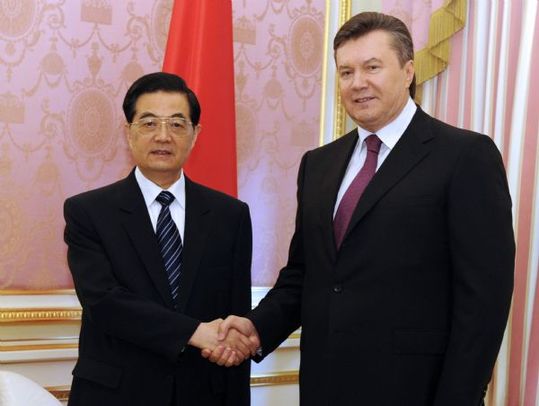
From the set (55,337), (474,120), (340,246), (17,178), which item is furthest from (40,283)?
(474,120)

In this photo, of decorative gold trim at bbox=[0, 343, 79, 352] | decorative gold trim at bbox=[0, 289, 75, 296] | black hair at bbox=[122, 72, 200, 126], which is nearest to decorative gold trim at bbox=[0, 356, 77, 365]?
decorative gold trim at bbox=[0, 343, 79, 352]

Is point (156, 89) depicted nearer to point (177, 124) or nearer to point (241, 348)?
point (177, 124)

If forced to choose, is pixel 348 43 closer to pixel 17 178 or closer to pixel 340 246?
pixel 340 246

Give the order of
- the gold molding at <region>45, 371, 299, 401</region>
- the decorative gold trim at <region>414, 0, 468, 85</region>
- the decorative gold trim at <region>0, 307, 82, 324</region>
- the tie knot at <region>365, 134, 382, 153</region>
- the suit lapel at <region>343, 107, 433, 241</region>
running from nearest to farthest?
1. the suit lapel at <region>343, 107, 433, 241</region>
2. the tie knot at <region>365, 134, 382, 153</region>
3. the decorative gold trim at <region>0, 307, 82, 324</region>
4. the decorative gold trim at <region>414, 0, 468, 85</region>
5. the gold molding at <region>45, 371, 299, 401</region>

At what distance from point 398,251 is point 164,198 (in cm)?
74

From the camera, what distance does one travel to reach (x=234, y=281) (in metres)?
2.22

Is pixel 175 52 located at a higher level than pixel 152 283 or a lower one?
higher

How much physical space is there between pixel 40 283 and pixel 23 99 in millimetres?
710

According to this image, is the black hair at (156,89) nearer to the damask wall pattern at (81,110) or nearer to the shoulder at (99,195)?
the shoulder at (99,195)

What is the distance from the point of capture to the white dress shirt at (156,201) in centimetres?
221

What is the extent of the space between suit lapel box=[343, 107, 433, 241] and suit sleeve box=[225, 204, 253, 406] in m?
0.45

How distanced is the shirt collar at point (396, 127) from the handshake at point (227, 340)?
66cm

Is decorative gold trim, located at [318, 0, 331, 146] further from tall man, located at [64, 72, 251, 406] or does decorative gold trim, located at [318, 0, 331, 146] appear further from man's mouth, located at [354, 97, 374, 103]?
man's mouth, located at [354, 97, 374, 103]

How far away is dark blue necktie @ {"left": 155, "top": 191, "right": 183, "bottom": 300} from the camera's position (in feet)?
6.98
